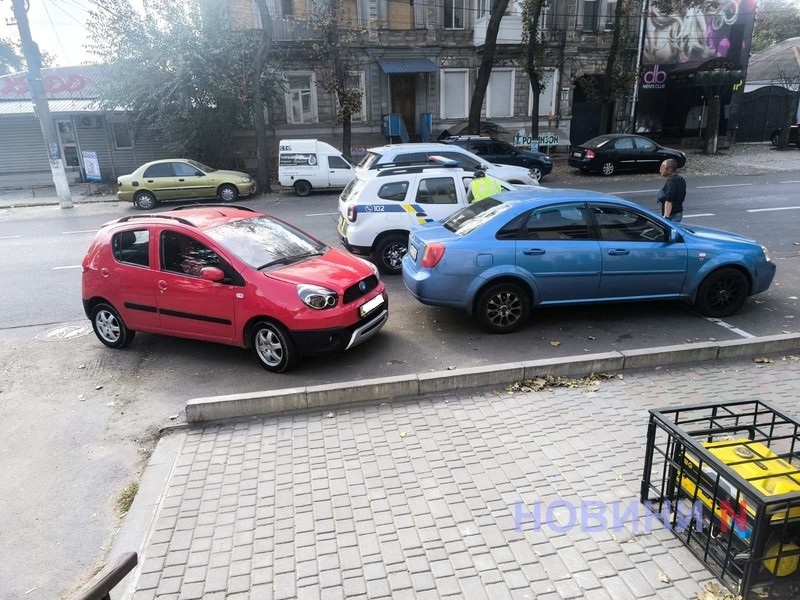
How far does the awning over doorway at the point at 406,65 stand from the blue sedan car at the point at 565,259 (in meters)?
20.6

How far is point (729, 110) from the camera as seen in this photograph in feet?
98.7

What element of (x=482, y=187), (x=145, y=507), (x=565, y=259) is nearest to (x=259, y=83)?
(x=482, y=187)

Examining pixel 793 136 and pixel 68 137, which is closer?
pixel 68 137

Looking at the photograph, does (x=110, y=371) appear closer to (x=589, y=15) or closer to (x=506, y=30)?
(x=506, y=30)

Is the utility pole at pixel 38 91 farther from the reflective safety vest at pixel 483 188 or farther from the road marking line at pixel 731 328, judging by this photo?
the road marking line at pixel 731 328

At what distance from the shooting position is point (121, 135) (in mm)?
25500

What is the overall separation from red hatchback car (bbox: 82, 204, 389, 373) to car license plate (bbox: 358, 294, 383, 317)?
12 millimetres

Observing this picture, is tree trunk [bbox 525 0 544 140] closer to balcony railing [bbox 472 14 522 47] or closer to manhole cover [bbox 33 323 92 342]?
balcony railing [bbox 472 14 522 47]

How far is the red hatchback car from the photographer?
591 cm

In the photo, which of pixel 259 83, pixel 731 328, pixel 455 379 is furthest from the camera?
pixel 259 83

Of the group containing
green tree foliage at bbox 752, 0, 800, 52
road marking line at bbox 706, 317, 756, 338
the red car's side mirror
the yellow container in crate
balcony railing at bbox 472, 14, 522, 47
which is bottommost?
road marking line at bbox 706, 317, 756, 338

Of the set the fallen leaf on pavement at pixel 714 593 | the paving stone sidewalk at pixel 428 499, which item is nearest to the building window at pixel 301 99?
the paving stone sidewalk at pixel 428 499

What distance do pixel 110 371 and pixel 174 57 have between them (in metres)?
17.3

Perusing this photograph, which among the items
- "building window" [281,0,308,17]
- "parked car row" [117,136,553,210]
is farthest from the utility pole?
"building window" [281,0,308,17]
